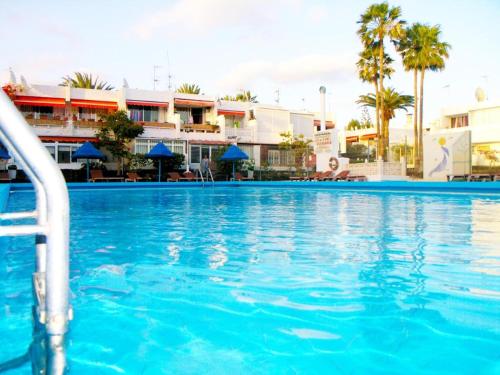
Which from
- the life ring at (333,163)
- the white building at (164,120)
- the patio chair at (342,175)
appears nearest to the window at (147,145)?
the white building at (164,120)

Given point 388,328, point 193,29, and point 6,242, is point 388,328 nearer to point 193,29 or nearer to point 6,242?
point 6,242

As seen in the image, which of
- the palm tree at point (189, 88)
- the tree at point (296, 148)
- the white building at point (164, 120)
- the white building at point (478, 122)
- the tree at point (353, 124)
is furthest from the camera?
the tree at point (353, 124)

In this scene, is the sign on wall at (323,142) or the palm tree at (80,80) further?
the palm tree at (80,80)

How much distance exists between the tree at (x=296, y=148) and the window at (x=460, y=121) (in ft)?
55.0

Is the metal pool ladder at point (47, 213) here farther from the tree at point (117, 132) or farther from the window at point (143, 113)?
the window at point (143, 113)

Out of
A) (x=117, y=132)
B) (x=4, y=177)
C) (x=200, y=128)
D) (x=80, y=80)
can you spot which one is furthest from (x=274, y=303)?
(x=80, y=80)

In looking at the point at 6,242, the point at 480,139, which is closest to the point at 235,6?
the point at 6,242

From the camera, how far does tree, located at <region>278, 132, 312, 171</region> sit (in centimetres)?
3484

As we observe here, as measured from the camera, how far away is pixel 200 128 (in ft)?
114

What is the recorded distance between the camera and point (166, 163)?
30.9m

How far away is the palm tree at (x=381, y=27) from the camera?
31578mm

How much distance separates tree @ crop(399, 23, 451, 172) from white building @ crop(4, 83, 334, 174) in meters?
10.9

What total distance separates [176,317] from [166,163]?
28.3 m

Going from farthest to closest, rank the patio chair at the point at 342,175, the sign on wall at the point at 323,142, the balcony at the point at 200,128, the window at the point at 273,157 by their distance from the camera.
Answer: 1. the window at the point at 273,157
2. the balcony at the point at 200,128
3. the sign on wall at the point at 323,142
4. the patio chair at the point at 342,175
